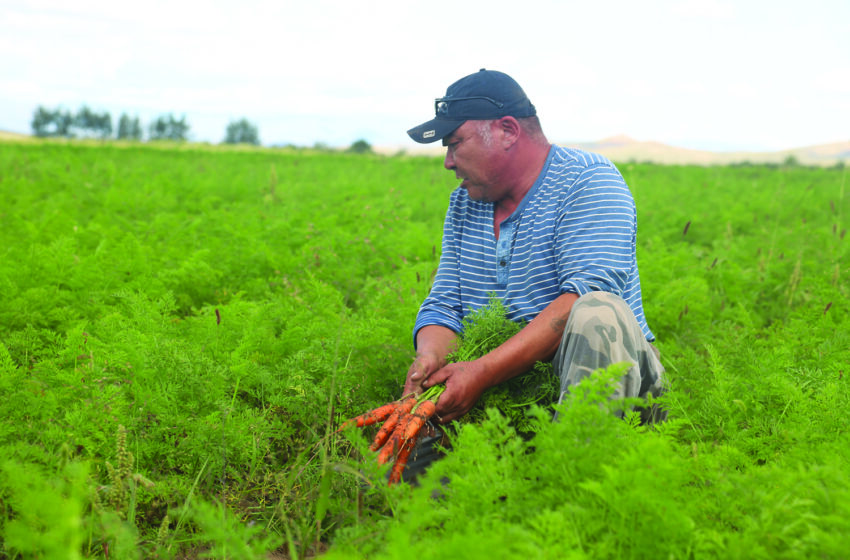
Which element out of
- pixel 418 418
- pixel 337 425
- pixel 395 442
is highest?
pixel 418 418

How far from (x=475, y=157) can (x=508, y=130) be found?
0.75ft

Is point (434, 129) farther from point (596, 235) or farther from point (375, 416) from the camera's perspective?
point (375, 416)

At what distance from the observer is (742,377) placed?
3.26 m

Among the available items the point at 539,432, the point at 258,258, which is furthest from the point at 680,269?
the point at 539,432

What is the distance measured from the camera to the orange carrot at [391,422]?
2623 millimetres

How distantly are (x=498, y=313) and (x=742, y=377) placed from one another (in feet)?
4.58

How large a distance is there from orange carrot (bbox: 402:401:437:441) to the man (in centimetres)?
6

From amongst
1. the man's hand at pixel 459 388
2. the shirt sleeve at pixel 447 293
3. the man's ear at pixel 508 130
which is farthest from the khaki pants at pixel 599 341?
the man's ear at pixel 508 130

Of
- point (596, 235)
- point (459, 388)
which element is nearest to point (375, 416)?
point (459, 388)

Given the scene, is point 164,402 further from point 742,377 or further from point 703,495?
point 742,377

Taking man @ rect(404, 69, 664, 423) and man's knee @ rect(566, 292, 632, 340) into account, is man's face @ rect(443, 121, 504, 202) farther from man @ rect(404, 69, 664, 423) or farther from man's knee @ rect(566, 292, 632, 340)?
man's knee @ rect(566, 292, 632, 340)

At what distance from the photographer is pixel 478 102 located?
10.7ft

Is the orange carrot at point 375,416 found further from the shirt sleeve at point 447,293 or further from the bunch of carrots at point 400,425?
the shirt sleeve at point 447,293

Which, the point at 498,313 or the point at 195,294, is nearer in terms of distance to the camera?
the point at 498,313
